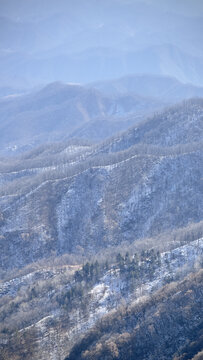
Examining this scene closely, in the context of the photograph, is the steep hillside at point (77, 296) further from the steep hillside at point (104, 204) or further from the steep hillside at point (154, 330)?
the steep hillside at point (104, 204)

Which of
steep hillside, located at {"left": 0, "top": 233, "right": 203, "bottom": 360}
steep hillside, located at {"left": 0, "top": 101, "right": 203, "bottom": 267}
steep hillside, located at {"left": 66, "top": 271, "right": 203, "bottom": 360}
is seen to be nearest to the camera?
steep hillside, located at {"left": 66, "top": 271, "right": 203, "bottom": 360}

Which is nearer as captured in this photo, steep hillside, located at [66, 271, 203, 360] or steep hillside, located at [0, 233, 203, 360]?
steep hillside, located at [66, 271, 203, 360]

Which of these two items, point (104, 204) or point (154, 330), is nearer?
point (154, 330)

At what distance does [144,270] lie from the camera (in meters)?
104

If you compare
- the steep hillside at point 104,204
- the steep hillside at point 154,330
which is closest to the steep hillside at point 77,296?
the steep hillside at point 154,330

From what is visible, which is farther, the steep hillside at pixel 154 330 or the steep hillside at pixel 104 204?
the steep hillside at pixel 104 204

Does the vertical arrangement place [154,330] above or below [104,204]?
below

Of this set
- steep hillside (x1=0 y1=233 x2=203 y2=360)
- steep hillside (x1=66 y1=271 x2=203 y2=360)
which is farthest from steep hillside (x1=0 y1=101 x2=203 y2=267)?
steep hillside (x1=66 y1=271 x2=203 y2=360)

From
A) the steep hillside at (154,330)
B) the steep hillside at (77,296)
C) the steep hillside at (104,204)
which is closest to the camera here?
the steep hillside at (154,330)

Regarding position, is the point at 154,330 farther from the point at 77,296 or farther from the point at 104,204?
the point at 104,204

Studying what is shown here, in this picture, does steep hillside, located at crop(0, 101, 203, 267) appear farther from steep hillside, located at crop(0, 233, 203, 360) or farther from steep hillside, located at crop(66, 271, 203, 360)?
steep hillside, located at crop(66, 271, 203, 360)

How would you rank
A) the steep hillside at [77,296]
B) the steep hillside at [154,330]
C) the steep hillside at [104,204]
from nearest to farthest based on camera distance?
the steep hillside at [154,330], the steep hillside at [77,296], the steep hillside at [104,204]

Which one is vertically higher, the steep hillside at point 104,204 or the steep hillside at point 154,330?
the steep hillside at point 104,204

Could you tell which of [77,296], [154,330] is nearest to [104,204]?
[77,296]
